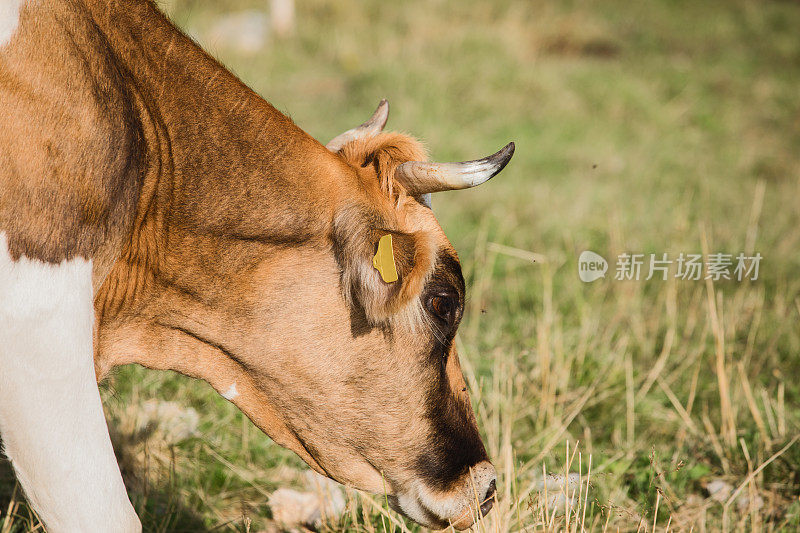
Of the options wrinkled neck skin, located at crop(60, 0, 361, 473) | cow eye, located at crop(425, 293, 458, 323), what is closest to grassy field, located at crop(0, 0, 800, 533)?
wrinkled neck skin, located at crop(60, 0, 361, 473)

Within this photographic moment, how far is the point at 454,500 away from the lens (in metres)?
2.68

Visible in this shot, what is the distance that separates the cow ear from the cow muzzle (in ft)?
2.11

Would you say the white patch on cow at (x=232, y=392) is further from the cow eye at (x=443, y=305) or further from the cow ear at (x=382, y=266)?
the cow eye at (x=443, y=305)

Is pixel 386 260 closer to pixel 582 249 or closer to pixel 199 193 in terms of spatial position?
pixel 199 193

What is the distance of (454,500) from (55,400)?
122 centimetres

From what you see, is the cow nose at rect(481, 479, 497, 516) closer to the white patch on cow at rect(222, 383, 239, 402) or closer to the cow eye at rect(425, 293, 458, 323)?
the cow eye at rect(425, 293, 458, 323)

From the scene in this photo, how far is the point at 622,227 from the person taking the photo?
6156mm

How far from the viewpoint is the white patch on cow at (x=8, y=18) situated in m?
2.05

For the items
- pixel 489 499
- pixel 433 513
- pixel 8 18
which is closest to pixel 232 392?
pixel 433 513

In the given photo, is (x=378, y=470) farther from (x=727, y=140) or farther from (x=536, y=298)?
(x=727, y=140)

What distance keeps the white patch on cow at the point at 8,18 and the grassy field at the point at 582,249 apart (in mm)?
748

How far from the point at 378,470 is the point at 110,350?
0.87 metres

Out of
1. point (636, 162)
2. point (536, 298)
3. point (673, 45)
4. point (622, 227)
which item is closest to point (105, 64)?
point (536, 298)

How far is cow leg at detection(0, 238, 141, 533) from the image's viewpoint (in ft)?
6.56
